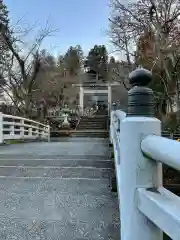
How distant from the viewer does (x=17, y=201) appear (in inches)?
140

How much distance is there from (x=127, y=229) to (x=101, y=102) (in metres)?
30.2

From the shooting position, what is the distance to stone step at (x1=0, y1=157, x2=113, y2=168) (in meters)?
5.46

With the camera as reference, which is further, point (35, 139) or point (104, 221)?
point (35, 139)

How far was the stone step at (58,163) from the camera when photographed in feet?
17.9

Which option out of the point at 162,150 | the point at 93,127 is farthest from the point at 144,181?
the point at 93,127

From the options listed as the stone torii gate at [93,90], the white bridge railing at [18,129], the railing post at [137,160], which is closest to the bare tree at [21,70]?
the white bridge railing at [18,129]

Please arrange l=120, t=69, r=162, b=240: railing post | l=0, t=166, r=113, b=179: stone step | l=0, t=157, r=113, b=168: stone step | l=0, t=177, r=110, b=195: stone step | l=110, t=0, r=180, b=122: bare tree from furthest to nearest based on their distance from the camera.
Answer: l=110, t=0, r=180, b=122: bare tree
l=0, t=157, r=113, b=168: stone step
l=0, t=166, r=113, b=179: stone step
l=0, t=177, r=110, b=195: stone step
l=120, t=69, r=162, b=240: railing post

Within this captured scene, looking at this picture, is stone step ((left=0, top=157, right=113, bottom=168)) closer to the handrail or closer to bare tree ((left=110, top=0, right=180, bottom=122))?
the handrail

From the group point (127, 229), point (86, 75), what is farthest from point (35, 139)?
point (86, 75)

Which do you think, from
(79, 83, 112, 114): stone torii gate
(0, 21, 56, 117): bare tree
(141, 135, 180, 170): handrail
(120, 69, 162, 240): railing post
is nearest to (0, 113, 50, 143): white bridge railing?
(0, 21, 56, 117): bare tree

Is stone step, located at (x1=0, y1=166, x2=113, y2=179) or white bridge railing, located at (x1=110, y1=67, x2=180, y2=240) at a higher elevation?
white bridge railing, located at (x1=110, y1=67, x2=180, y2=240)

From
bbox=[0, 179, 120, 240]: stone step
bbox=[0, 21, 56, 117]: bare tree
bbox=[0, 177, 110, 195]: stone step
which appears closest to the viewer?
bbox=[0, 179, 120, 240]: stone step

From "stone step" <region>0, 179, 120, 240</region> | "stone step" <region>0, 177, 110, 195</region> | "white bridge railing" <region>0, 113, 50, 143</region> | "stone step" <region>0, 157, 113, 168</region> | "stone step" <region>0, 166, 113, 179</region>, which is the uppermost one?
"white bridge railing" <region>0, 113, 50, 143</region>

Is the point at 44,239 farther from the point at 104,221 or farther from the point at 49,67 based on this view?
the point at 49,67
